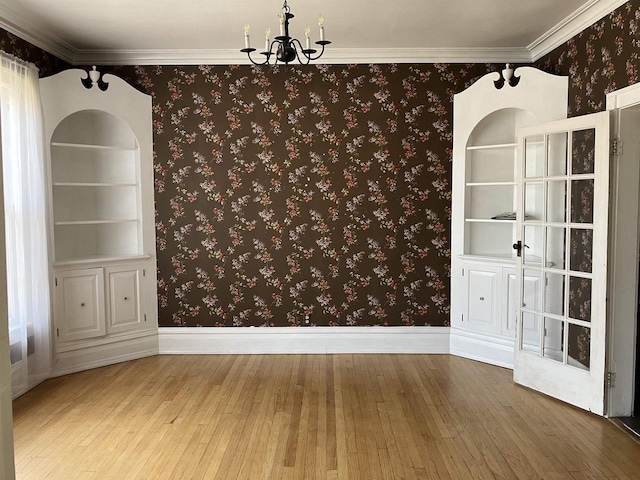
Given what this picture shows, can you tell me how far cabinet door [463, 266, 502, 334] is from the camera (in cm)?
532

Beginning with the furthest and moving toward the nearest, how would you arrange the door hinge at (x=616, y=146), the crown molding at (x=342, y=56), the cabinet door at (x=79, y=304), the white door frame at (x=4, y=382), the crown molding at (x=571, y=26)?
the crown molding at (x=342, y=56), the cabinet door at (x=79, y=304), the crown molding at (x=571, y=26), the door hinge at (x=616, y=146), the white door frame at (x=4, y=382)

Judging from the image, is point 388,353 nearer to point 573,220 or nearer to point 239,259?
point 239,259

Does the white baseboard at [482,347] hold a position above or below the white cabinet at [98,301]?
below

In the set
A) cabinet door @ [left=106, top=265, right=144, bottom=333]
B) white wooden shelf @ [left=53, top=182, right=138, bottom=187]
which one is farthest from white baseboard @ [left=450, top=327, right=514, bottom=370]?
white wooden shelf @ [left=53, top=182, right=138, bottom=187]

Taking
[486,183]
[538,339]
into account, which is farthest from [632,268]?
[486,183]

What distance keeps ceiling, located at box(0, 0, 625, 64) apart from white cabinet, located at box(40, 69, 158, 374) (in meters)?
0.41

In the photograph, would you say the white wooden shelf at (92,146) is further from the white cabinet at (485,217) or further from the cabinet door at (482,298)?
the cabinet door at (482,298)

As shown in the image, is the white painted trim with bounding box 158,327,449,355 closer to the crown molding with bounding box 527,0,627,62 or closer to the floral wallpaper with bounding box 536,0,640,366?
the floral wallpaper with bounding box 536,0,640,366

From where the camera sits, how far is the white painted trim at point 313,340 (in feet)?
18.7

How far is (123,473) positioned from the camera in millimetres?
3230

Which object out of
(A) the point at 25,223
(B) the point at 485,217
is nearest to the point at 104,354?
(A) the point at 25,223

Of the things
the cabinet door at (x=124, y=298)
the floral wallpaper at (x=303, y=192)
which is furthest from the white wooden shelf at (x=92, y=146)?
the cabinet door at (x=124, y=298)

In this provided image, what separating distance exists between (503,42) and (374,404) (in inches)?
134

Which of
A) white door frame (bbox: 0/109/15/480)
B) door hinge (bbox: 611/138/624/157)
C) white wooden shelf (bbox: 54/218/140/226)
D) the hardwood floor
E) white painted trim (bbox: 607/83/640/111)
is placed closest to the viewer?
white door frame (bbox: 0/109/15/480)
